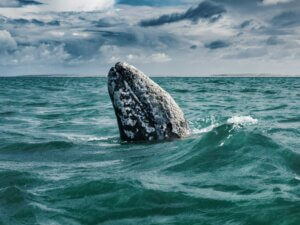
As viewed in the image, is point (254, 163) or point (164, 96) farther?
point (164, 96)

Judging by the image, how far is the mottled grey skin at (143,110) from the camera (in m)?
9.60

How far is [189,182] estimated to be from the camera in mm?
5910

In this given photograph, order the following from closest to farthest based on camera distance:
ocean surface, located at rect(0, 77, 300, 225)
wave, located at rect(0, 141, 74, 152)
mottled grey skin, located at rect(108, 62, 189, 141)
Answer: ocean surface, located at rect(0, 77, 300, 225)
mottled grey skin, located at rect(108, 62, 189, 141)
wave, located at rect(0, 141, 74, 152)

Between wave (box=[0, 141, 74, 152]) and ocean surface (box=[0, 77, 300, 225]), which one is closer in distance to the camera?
ocean surface (box=[0, 77, 300, 225])

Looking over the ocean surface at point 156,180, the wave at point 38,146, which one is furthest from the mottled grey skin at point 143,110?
the wave at point 38,146

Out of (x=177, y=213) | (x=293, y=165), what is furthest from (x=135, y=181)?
(x=293, y=165)

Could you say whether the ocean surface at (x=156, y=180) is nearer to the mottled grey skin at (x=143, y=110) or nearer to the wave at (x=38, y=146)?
the wave at (x=38, y=146)

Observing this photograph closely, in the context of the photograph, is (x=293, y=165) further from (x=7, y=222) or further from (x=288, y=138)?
(x=7, y=222)

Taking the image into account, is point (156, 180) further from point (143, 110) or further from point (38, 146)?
point (38, 146)

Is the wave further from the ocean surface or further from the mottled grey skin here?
Result: the mottled grey skin

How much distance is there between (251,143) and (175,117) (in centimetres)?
220

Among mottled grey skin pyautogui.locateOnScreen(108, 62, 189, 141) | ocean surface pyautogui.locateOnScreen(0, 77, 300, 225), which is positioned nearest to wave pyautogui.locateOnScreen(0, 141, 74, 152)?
ocean surface pyautogui.locateOnScreen(0, 77, 300, 225)

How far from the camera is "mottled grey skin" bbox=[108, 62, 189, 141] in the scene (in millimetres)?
9602

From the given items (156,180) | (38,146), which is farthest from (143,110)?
(156,180)
